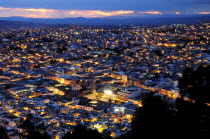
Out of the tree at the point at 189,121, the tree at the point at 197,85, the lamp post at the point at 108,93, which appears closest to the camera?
the tree at the point at 189,121

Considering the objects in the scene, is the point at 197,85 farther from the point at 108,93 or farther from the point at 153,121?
the point at 108,93

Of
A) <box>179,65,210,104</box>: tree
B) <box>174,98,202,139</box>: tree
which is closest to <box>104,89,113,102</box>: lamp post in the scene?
<box>179,65,210,104</box>: tree

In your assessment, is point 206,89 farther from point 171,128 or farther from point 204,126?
point 171,128

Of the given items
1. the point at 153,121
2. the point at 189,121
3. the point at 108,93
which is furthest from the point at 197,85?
the point at 108,93

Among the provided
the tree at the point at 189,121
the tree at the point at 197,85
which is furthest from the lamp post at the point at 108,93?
the tree at the point at 189,121

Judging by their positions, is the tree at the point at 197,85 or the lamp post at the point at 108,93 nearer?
the tree at the point at 197,85

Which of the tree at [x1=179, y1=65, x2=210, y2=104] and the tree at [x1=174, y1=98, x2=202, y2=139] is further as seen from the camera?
the tree at [x1=179, y1=65, x2=210, y2=104]

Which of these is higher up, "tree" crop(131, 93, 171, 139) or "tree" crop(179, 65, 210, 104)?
"tree" crop(179, 65, 210, 104)

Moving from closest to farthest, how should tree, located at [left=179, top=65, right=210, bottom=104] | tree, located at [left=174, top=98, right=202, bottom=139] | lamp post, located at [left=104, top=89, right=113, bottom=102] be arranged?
tree, located at [left=174, top=98, right=202, bottom=139] < tree, located at [left=179, top=65, right=210, bottom=104] < lamp post, located at [left=104, top=89, right=113, bottom=102]

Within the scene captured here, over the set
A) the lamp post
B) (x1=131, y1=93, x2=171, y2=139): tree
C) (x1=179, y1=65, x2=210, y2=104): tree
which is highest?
(x1=179, y1=65, x2=210, y2=104): tree

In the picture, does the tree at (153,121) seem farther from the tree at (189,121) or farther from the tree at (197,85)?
the tree at (197,85)

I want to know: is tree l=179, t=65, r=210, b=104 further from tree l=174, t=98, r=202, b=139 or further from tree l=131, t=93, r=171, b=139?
tree l=131, t=93, r=171, b=139

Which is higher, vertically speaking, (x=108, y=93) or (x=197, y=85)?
(x=197, y=85)

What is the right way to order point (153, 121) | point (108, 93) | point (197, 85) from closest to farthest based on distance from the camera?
point (153, 121) < point (197, 85) < point (108, 93)
